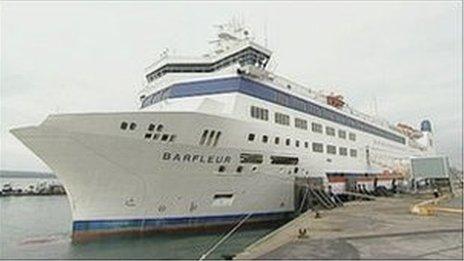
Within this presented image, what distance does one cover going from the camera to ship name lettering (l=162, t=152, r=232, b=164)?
1664 centimetres

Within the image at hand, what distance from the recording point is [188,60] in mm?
22344

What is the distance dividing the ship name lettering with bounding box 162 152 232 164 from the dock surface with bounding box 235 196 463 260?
14.0 feet

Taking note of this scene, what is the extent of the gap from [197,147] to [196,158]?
462 millimetres

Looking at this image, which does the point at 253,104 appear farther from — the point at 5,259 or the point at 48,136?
the point at 5,259

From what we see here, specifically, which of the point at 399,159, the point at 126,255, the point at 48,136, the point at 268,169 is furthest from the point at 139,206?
the point at 399,159

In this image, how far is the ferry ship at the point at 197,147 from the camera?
1577 cm

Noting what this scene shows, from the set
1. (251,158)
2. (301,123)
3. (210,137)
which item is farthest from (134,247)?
(301,123)

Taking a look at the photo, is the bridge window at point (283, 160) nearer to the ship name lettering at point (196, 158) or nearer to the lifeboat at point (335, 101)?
the ship name lettering at point (196, 158)

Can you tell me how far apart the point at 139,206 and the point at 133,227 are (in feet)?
2.82

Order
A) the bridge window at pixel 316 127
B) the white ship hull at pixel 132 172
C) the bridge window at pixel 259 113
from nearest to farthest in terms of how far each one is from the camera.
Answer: the white ship hull at pixel 132 172 → the bridge window at pixel 259 113 → the bridge window at pixel 316 127

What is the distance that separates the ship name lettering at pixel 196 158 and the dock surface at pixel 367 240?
4278 millimetres

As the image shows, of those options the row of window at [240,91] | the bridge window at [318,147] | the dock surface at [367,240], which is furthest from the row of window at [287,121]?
the dock surface at [367,240]

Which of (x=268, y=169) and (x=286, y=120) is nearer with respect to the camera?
(x=268, y=169)

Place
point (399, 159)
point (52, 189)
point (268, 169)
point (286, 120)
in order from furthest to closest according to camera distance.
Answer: point (52, 189) < point (399, 159) < point (286, 120) < point (268, 169)
